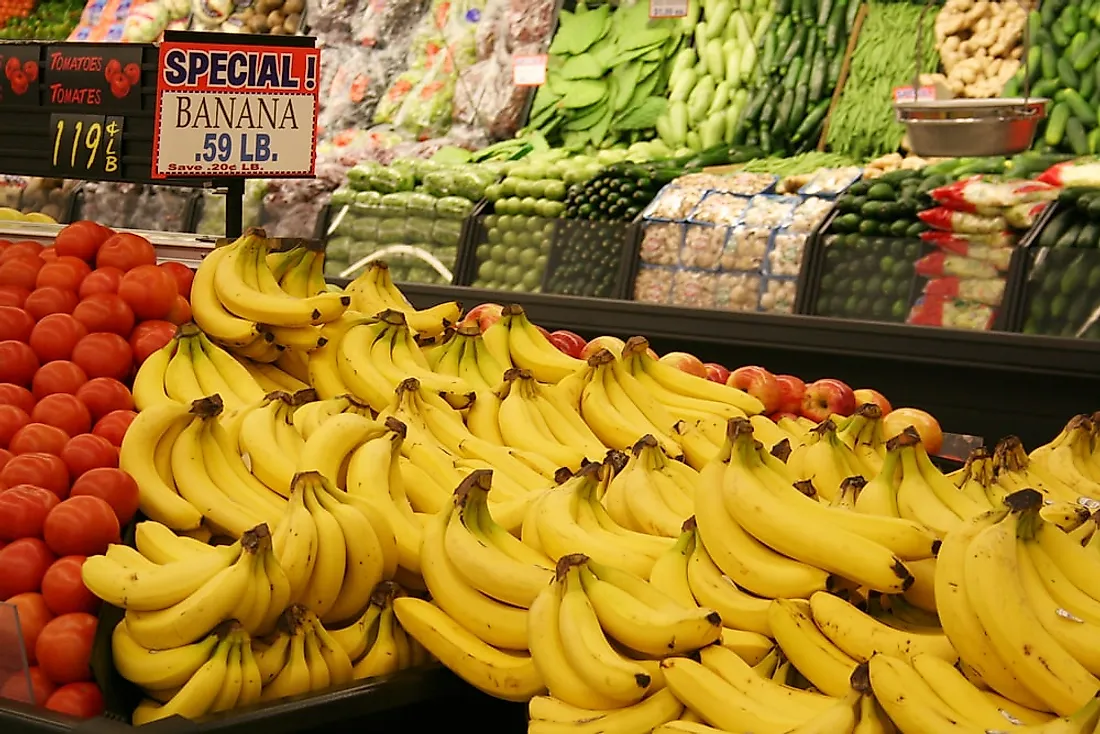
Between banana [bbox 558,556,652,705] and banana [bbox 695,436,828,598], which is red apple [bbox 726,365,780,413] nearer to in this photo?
banana [bbox 695,436,828,598]

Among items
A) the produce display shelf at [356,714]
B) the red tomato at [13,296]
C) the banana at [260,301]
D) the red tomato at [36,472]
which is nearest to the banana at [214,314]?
the banana at [260,301]

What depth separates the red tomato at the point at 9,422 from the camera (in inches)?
93.0

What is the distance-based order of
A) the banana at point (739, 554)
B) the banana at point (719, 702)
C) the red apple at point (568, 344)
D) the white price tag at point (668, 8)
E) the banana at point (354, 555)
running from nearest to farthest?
the banana at point (719, 702) → the banana at point (739, 554) → the banana at point (354, 555) → the red apple at point (568, 344) → the white price tag at point (668, 8)

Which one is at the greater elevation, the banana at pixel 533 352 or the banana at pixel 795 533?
the banana at pixel 795 533

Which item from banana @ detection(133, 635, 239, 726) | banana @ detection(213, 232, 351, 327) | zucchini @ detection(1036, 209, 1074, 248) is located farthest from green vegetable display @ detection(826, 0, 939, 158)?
banana @ detection(133, 635, 239, 726)

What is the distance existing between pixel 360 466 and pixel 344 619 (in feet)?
0.85

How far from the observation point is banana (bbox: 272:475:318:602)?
2.07m

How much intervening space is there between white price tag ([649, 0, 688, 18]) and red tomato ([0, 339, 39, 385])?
473 centimetres

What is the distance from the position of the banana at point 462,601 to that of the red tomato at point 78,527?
1.62 feet

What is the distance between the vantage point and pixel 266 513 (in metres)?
2.29

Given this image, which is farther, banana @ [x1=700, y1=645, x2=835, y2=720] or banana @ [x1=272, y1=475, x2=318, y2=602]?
banana @ [x1=272, y1=475, x2=318, y2=602]

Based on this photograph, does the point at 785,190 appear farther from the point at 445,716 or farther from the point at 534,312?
the point at 445,716

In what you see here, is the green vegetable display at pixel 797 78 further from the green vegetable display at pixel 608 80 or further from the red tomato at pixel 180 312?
the red tomato at pixel 180 312

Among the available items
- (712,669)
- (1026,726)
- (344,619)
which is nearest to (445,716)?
(344,619)
